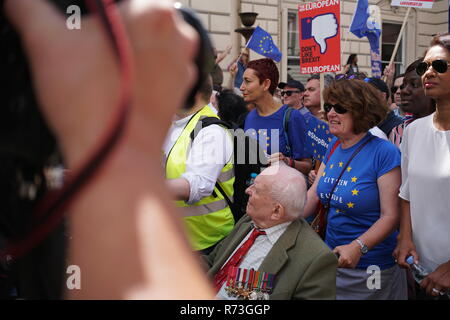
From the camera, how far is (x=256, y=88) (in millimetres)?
5055

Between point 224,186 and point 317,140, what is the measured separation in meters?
1.75

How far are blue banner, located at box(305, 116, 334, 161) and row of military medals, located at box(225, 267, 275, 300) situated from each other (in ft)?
7.26

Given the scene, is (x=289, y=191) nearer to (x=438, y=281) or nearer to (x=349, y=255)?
(x=349, y=255)

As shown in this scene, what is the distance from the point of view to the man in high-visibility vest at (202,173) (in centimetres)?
291

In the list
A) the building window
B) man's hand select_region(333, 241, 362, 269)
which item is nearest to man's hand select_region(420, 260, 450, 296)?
man's hand select_region(333, 241, 362, 269)

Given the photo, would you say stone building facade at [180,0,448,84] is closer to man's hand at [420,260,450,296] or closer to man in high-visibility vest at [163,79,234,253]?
man in high-visibility vest at [163,79,234,253]

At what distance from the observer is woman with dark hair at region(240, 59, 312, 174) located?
15.4ft

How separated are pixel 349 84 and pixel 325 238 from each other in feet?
3.39

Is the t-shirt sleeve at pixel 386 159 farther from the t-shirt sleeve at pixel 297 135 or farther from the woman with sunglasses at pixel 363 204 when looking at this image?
the t-shirt sleeve at pixel 297 135

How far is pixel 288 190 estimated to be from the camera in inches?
116

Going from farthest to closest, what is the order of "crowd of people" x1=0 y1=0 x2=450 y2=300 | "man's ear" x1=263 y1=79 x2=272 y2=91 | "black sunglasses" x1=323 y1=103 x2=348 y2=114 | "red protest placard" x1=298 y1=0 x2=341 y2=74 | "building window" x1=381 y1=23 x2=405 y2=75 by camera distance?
"building window" x1=381 y1=23 x2=405 y2=75 → "red protest placard" x1=298 y1=0 x2=341 y2=74 → "man's ear" x1=263 y1=79 x2=272 y2=91 → "black sunglasses" x1=323 y1=103 x2=348 y2=114 → "crowd of people" x1=0 y1=0 x2=450 y2=300

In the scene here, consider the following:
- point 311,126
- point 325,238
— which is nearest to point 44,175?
point 325,238

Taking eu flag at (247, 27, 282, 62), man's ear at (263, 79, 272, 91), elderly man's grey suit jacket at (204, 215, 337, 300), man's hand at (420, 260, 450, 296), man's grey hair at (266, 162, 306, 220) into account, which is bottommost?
man's hand at (420, 260, 450, 296)
